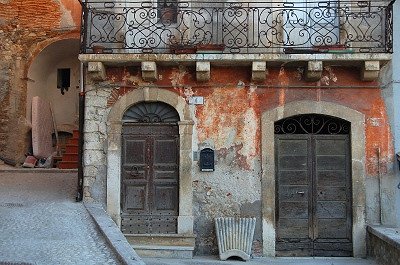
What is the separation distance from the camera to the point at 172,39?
34.2 feet

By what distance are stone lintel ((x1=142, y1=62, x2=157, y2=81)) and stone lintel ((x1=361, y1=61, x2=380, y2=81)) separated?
153 inches

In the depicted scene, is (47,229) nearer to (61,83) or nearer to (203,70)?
(203,70)

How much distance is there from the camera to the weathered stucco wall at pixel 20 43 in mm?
17672

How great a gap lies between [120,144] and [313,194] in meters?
3.82

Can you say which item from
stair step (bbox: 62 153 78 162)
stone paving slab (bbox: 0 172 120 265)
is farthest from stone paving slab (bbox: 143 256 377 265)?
stair step (bbox: 62 153 78 162)

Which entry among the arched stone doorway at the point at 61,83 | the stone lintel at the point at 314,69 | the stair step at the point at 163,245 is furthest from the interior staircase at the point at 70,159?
the stone lintel at the point at 314,69

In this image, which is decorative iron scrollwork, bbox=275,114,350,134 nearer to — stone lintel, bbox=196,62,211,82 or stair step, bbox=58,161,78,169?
stone lintel, bbox=196,62,211,82

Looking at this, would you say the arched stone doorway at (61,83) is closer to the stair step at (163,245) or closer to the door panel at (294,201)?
the stair step at (163,245)

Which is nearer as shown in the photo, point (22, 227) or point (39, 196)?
point (22, 227)

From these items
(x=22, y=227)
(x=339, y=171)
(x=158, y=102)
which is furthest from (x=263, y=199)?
(x=22, y=227)

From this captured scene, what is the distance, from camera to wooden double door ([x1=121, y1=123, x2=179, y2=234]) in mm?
10141

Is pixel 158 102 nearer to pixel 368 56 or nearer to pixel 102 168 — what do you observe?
pixel 102 168

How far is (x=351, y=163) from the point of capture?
33.2ft

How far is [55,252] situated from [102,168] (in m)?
3.43
